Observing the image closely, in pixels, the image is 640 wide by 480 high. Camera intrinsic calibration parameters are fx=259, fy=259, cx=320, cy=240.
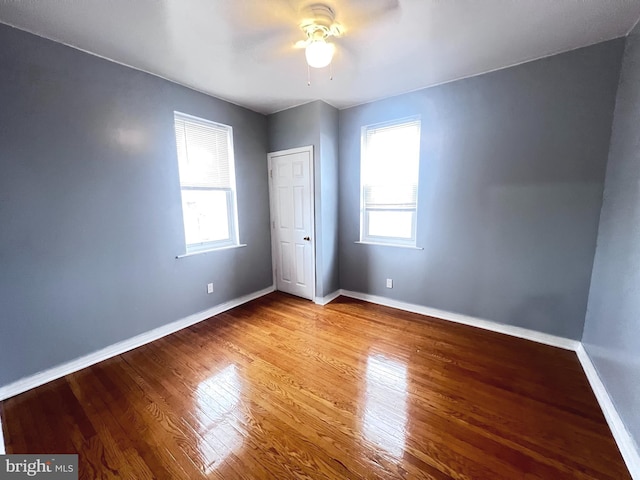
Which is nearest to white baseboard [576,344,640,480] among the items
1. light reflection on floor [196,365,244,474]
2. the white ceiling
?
light reflection on floor [196,365,244,474]

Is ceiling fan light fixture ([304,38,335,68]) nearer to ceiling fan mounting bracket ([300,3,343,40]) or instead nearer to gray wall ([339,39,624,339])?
ceiling fan mounting bracket ([300,3,343,40])

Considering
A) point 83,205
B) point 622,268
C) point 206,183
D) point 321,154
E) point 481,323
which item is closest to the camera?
point 622,268

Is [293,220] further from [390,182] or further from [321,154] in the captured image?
[390,182]

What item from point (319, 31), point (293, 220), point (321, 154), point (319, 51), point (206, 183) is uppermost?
point (319, 31)

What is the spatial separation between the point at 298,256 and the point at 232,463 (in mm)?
2422

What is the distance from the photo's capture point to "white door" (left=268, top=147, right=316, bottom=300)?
3.34m

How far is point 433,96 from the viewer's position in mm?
2742

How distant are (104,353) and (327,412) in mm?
2039

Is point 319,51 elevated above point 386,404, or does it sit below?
above

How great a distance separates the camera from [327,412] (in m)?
1.70

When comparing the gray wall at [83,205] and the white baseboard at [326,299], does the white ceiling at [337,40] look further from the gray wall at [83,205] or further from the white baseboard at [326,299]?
the white baseboard at [326,299]

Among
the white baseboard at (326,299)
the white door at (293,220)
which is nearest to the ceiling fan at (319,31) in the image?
the white door at (293,220)

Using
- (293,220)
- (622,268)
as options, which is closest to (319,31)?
(293,220)

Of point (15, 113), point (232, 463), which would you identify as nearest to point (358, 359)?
point (232, 463)
